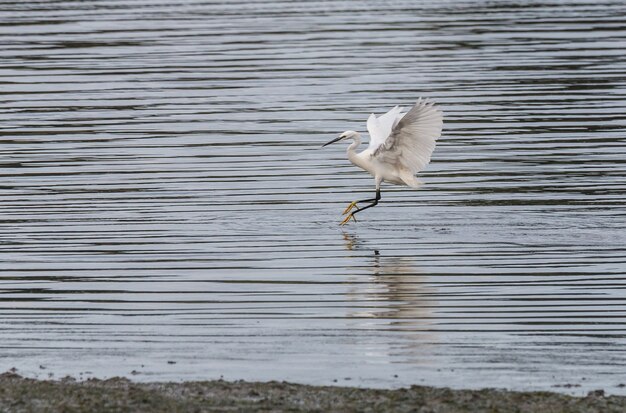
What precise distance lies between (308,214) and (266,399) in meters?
6.92

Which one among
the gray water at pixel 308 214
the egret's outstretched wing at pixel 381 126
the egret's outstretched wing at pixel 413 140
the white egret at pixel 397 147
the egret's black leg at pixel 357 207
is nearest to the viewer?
the gray water at pixel 308 214

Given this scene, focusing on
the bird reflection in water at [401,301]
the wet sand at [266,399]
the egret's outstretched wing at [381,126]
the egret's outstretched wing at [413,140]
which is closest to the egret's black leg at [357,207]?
the egret's outstretched wing at [413,140]

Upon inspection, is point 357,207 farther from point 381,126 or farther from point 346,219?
point 381,126

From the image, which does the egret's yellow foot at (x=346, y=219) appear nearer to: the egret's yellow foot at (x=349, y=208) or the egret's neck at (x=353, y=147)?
the egret's yellow foot at (x=349, y=208)

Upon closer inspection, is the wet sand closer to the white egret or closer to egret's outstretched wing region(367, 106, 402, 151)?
the white egret

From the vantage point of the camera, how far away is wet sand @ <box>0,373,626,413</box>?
842 cm

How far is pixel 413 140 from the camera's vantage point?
634 inches

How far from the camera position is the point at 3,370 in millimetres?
9695

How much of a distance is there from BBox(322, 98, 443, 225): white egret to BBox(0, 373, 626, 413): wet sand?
6701 millimetres

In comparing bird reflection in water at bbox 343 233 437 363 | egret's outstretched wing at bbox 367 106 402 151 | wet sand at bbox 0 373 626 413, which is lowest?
wet sand at bbox 0 373 626 413

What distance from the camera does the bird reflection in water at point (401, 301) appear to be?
1022 centimetres

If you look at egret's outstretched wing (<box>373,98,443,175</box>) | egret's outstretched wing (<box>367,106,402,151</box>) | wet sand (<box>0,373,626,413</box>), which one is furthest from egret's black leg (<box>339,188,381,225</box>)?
wet sand (<box>0,373,626,413</box>)

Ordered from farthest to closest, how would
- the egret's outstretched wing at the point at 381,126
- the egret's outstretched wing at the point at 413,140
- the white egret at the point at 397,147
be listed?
1. the egret's outstretched wing at the point at 381,126
2. the white egret at the point at 397,147
3. the egret's outstretched wing at the point at 413,140

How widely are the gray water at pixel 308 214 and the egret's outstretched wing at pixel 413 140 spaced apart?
18.9 inches
